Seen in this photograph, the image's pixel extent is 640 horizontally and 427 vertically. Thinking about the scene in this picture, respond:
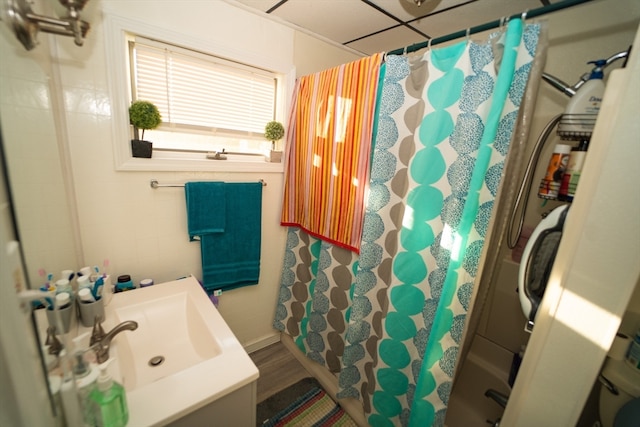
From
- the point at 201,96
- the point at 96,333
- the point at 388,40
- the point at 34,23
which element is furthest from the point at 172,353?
the point at 388,40

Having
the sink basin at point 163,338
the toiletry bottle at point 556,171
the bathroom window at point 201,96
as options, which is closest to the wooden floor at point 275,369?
the sink basin at point 163,338

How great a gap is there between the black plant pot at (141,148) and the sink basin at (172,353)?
688 millimetres

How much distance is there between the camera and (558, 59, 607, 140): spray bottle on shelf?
3.14 ft

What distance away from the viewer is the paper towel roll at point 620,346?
0.74 meters

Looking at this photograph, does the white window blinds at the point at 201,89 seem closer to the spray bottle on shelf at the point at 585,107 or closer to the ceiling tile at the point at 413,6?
the ceiling tile at the point at 413,6

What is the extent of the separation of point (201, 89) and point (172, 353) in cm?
139

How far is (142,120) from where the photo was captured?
3.92 ft

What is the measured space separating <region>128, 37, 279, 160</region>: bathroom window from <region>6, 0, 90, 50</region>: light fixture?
391mm

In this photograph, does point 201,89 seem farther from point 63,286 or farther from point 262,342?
point 262,342

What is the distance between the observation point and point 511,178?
1097 millimetres

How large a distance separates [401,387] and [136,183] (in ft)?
5.51

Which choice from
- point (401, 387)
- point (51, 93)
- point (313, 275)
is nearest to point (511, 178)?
point (401, 387)

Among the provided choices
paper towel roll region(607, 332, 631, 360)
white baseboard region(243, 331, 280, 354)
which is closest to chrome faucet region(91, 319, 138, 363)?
white baseboard region(243, 331, 280, 354)

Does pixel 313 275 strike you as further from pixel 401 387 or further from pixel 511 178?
pixel 511 178
